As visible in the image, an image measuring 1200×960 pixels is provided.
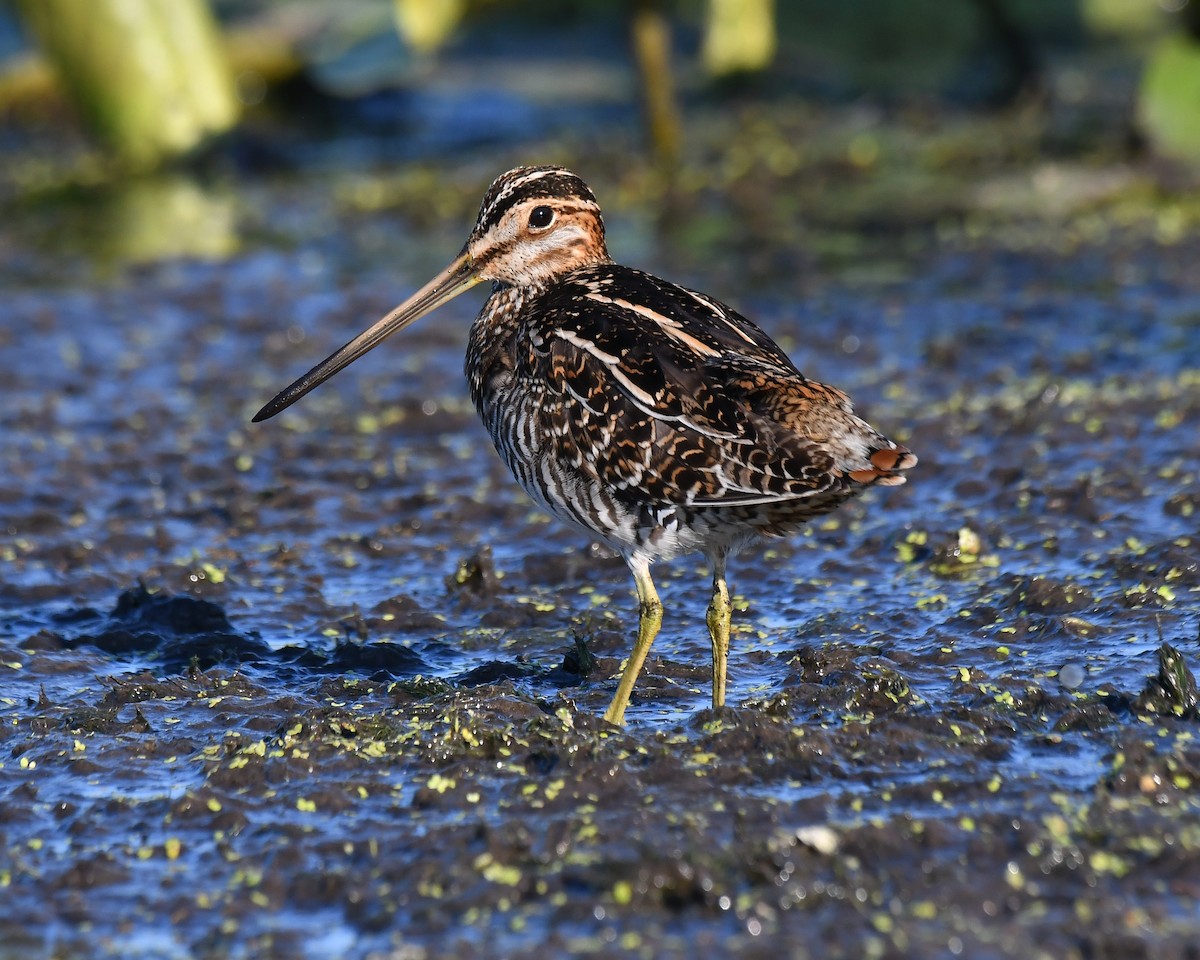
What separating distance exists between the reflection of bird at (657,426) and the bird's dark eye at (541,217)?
62mm

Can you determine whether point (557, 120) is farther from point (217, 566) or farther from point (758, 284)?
point (217, 566)

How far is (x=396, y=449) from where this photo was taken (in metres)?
6.98

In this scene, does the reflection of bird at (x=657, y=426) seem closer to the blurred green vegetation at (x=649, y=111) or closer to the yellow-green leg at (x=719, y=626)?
the yellow-green leg at (x=719, y=626)

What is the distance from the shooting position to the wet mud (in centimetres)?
352

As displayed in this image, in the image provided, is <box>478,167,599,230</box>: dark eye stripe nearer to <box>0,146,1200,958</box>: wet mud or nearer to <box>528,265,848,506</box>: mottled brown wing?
<box>528,265,848,506</box>: mottled brown wing

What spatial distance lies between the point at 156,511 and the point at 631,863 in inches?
130

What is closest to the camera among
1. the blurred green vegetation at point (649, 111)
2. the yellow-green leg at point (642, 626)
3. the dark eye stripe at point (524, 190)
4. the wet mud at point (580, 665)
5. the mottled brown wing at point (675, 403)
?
the wet mud at point (580, 665)

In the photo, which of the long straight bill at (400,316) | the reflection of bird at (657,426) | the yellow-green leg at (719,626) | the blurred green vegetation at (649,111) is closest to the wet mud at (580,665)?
the yellow-green leg at (719,626)

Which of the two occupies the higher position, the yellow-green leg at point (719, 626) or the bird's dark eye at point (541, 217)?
the bird's dark eye at point (541, 217)

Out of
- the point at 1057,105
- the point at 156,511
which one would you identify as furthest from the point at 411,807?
the point at 1057,105

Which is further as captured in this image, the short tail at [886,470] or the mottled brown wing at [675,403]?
the mottled brown wing at [675,403]

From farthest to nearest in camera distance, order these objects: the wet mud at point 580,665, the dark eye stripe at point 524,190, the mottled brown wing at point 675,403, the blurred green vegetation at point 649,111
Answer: the blurred green vegetation at point 649,111 → the dark eye stripe at point 524,190 → the mottled brown wing at point 675,403 → the wet mud at point 580,665

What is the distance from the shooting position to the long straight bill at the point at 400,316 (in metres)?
5.08

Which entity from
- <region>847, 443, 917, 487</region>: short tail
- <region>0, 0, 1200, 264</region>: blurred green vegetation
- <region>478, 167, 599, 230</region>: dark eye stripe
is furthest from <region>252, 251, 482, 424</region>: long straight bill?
<region>0, 0, 1200, 264</region>: blurred green vegetation
